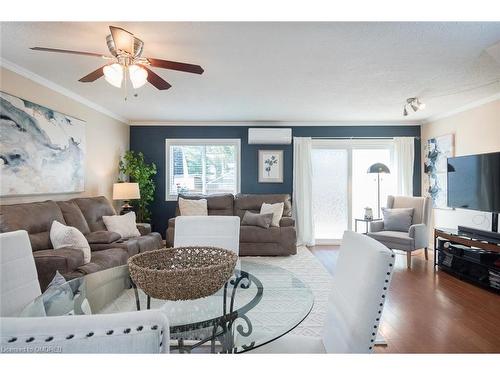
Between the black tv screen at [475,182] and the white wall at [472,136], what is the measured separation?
0.40m

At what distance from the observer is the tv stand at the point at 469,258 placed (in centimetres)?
Result: 323

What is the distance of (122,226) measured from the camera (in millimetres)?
3834

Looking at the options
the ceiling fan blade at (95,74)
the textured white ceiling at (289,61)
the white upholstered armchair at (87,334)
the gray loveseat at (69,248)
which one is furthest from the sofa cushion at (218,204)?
the white upholstered armchair at (87,334)

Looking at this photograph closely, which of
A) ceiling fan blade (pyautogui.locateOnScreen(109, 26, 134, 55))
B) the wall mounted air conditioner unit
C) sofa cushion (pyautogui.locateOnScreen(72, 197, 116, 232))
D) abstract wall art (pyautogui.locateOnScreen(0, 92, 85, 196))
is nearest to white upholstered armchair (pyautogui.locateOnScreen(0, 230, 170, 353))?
ceiling fan blade (pyautogui.locateOnScreen(109, 26, 134, 55))

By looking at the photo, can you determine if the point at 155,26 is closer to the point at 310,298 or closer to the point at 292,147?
the point at 310,298

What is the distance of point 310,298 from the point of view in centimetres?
153

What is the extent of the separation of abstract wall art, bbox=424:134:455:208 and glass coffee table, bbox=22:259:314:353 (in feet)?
14.2

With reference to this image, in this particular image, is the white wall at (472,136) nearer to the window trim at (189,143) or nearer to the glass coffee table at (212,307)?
the window trim at (189,143)

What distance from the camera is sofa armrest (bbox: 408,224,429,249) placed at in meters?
4.20

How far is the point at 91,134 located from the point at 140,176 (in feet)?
3.68

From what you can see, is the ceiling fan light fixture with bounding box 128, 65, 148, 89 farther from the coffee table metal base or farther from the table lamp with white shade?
the table lamp with white shade

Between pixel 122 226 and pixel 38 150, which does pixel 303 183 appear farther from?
pixel 38 150
